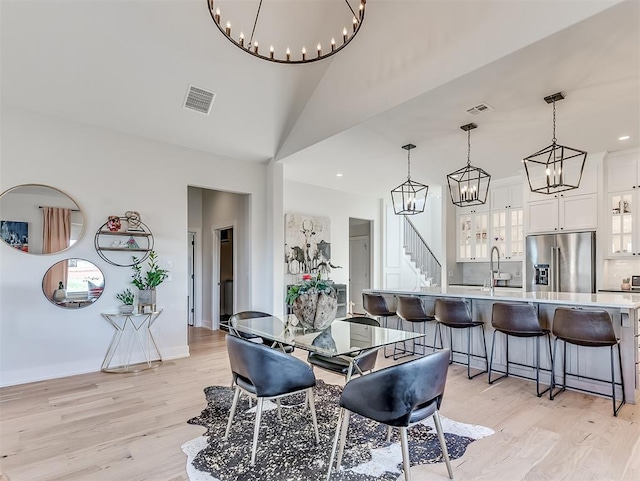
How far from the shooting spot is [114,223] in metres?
4.42

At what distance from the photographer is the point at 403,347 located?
5094mm

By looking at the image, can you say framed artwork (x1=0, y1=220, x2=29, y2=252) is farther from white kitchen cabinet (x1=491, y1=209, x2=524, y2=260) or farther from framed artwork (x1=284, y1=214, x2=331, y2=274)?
white kitchen cabinet (x1=491, y1=209, x2=524, y2=260)

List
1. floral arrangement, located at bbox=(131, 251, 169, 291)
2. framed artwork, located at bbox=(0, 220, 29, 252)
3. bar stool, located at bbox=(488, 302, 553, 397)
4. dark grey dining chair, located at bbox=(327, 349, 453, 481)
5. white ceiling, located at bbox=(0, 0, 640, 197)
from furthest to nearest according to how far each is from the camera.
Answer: floral arrangement, located at bbox=(131, 251, 169, 291) < framed artwork, located at bbox=(0, 220, 29, 252) < bar stool, located at bbox=(488, 302, 553, 397) < white ceiling, located at bbox=(0, 0, 640, 197) < dark grey dining chair, located at bbox=(327, 349, 453, 481)

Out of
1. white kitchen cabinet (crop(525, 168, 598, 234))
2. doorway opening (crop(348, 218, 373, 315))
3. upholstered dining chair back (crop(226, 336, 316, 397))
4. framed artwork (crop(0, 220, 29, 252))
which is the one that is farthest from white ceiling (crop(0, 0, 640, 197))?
doorway opening (crop(348, 218, 373, 315))

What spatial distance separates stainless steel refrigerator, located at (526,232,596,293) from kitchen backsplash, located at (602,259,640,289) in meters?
0.23

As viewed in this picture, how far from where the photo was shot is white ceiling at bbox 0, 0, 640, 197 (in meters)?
2.84

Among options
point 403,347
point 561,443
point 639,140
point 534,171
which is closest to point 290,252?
point 403,347

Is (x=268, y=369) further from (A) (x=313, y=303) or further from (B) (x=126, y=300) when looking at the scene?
(B) (x=126, y=300)

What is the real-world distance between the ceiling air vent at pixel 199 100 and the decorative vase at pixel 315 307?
2.95 meters

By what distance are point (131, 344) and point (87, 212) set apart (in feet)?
5.66

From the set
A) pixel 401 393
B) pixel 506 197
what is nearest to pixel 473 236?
pixel 506 197

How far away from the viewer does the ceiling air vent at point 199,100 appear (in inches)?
169

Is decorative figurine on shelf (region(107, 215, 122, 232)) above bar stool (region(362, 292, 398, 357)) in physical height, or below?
above

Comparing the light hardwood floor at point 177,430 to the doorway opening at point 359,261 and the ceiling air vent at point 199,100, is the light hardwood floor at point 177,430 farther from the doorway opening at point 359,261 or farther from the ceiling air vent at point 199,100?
the doorway opening at point 359,261
